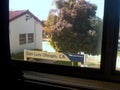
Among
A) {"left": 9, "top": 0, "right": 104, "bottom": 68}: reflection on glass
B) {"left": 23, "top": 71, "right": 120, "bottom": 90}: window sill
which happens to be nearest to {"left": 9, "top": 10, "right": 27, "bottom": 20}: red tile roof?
{"left": 9, "top": 0, "right": 104, "bottom": 68}: reflection on glass

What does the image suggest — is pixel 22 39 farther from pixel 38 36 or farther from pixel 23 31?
pixel 38 36

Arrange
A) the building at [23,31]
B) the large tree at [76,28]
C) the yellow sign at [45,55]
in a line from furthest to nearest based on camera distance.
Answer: the building at [23,31] < the yellow sign at [45,55] < the large tree at [76,28]

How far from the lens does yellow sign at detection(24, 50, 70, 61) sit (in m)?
1.93

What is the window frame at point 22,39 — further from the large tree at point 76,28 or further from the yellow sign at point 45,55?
the large tree at point 76,28

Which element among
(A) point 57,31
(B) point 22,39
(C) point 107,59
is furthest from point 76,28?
(B) point 22,39

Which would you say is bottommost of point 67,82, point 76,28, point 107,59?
point 67,82

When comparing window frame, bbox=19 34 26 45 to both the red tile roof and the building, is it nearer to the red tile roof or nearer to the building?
the building

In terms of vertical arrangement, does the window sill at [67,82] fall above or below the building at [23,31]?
below

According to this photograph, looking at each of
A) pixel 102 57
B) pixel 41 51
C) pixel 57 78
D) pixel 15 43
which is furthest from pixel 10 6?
pixel 102 57

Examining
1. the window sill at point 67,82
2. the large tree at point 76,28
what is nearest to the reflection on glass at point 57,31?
the large tree at point 76,28

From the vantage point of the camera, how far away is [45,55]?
2006 mm

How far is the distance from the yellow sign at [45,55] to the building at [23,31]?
0.19 ft

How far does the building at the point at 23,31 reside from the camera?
206cm

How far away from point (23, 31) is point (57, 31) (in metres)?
0.41
